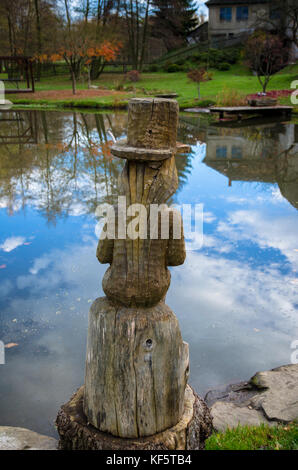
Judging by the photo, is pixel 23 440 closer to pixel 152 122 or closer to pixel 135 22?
pixel 152 122

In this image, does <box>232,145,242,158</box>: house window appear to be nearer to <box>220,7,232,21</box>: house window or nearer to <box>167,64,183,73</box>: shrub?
<box>167,64,183,73</box>: shrub

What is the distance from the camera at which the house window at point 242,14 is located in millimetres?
48750

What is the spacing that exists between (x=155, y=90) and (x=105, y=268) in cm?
2910

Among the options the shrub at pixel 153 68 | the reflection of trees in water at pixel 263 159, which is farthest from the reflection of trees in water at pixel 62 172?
the shrub at pixel 153 68

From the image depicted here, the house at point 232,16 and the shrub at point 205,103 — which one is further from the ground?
the house at point 232,16

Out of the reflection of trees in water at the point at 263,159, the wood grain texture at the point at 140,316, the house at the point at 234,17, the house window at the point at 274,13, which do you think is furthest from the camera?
the house at the point at 234,17

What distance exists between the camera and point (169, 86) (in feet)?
120

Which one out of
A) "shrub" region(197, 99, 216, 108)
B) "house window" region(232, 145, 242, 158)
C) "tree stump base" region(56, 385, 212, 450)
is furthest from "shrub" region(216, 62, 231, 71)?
"tree stump base" region(56, 385, 212, 450)

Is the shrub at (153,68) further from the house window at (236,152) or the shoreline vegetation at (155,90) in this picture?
the house window at (236,152)

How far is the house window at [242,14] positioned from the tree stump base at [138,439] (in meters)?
53.8

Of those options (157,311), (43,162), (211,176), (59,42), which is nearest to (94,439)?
(157,311)

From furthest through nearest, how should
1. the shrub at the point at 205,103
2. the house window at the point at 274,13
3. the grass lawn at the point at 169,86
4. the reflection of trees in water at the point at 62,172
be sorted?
the house window at the point at 274,13
the grass lawn at the point at 169,86
the shrub at the point at 205,103
the reflection of trees in water at the point at 62,172

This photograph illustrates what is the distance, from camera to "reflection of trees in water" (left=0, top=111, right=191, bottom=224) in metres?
10.5
